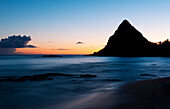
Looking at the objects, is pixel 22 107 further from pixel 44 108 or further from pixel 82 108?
pixel 82 108

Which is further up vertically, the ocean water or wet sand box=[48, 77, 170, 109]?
wet sand box=[48, 77, 170, 109]

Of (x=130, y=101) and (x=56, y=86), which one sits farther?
(x=56, y=86)

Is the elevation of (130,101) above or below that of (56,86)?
above

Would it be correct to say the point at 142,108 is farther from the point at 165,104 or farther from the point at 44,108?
the point at 44,108

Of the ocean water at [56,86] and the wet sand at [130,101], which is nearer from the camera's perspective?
the wet sand at [130,101]

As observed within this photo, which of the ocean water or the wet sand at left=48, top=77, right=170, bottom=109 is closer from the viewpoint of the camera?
the wet sand at left=48, top=77, right=170, bottom=109

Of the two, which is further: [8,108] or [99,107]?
[8,108]

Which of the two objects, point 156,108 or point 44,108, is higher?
point 156,108

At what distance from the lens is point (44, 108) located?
8977 millimetres

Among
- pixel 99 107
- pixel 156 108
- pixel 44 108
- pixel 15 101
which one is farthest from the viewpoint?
pixel 15 101

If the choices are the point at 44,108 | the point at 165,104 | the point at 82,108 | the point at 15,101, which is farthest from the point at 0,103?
the point at 165,104

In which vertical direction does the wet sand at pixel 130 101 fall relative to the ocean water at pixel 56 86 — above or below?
above

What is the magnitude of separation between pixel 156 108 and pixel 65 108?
4681 mm

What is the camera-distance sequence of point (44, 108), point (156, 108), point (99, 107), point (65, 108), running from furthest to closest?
point (44, 108) → point (65, 108) → point (99, 107) → point (156, 108)
